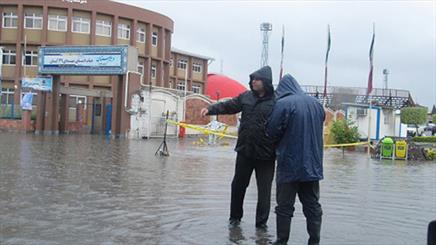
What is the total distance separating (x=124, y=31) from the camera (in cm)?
5534

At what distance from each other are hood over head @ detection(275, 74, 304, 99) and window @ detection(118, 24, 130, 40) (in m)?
50.4

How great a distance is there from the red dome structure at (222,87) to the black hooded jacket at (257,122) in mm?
71472

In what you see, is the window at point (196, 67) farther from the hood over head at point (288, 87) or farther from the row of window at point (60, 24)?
the hood over head at point (288, 87)

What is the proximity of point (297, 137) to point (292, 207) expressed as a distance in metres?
0.73

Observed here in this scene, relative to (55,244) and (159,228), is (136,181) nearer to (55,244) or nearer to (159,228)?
(159,228)

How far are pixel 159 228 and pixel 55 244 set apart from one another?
1.36 meters

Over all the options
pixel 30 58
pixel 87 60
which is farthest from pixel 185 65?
pixel 87 60

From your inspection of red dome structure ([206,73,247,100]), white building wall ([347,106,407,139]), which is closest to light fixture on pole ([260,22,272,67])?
red dome structure ([206,73,247,100])

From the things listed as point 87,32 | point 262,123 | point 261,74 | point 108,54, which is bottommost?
point 262,123

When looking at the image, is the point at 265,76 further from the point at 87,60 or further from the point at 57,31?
the point at 57,31

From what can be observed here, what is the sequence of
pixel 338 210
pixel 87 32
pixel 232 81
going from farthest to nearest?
pixel 232 81 < pixel 87 32 < pixel 338 210

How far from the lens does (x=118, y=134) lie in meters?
35.7

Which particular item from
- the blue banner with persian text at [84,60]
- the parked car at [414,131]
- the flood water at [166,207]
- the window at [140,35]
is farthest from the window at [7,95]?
the flood water at [166,207]

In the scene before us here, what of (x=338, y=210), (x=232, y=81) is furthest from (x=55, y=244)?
(x=232, y=81)
